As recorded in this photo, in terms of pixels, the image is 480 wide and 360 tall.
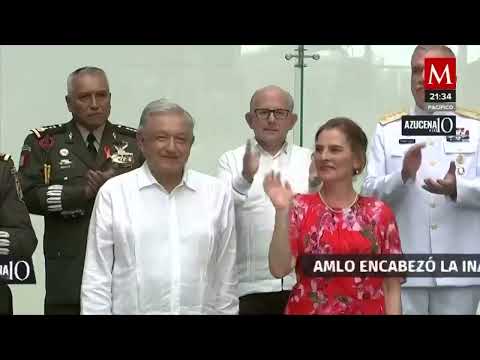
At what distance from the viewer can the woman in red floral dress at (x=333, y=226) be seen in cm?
391

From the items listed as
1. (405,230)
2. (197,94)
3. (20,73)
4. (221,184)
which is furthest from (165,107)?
(405,230)

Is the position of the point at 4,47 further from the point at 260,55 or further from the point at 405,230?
the point at 405,230

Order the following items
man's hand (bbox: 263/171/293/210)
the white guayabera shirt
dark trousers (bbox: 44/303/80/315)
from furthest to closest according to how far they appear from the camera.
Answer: dark trousers (bbox: 44/303/80/315) < man's hand (bbox: 263/171/293/210) < the white guayabera shirt

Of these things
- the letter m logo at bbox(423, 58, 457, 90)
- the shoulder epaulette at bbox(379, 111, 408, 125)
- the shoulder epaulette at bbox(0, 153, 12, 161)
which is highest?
the letter m logo at bbox(423, 58, 457, 90)

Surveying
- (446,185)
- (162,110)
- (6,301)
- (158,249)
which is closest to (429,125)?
(446,185)

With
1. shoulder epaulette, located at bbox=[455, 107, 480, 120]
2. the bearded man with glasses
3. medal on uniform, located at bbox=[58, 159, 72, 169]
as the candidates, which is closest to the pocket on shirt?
shoulder epaulette, located at bbox=[455, 107, 480, 120]

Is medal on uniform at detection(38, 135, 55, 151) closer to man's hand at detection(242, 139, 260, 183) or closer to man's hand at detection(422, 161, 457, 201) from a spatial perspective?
man's hand at detection(242, 139, 260, 183)

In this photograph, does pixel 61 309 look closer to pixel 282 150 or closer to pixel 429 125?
pixel 282 150

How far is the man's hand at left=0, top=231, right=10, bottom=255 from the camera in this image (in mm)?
3992

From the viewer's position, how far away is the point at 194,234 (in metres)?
3.88

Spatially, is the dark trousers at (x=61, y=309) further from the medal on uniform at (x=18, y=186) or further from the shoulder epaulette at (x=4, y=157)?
the shoulder epaulette at (x=4, y=157)

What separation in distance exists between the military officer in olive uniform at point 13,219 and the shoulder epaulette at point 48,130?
7.1 inches

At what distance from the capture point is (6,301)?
4.08 m

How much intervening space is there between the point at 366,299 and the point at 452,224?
2.00 feet
